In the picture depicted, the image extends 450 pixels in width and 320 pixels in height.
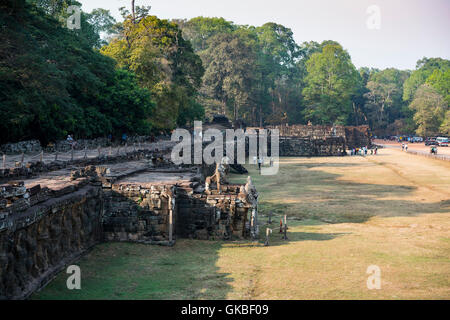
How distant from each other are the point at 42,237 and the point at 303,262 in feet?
23.9

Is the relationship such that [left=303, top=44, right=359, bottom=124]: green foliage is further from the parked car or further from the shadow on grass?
the shadow on grass

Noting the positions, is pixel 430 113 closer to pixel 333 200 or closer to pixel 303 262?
pixel 333 200

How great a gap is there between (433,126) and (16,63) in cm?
7413

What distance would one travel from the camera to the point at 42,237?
35.0 ft

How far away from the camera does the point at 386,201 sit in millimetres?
24250

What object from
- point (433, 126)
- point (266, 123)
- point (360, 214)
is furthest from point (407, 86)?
point (360, 214)

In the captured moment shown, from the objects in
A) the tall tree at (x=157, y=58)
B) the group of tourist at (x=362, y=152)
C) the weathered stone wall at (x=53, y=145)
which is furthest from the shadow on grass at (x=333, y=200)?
the group of tourist at (x=362, y=152)

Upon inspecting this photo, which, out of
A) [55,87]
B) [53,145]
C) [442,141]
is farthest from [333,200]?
[442,141]

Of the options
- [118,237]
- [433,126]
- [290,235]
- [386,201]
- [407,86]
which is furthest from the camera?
[407,86]

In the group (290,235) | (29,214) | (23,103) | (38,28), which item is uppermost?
(38,28)

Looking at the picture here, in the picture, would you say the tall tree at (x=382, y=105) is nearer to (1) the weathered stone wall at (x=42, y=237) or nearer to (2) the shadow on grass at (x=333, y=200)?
(2) the shadow on grass at (x=333, y=200)

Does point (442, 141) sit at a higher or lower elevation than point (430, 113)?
lower

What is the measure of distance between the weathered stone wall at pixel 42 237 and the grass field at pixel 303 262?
41 centimetres

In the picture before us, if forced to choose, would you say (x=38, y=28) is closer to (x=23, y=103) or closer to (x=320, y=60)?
(x=23, y=103)
